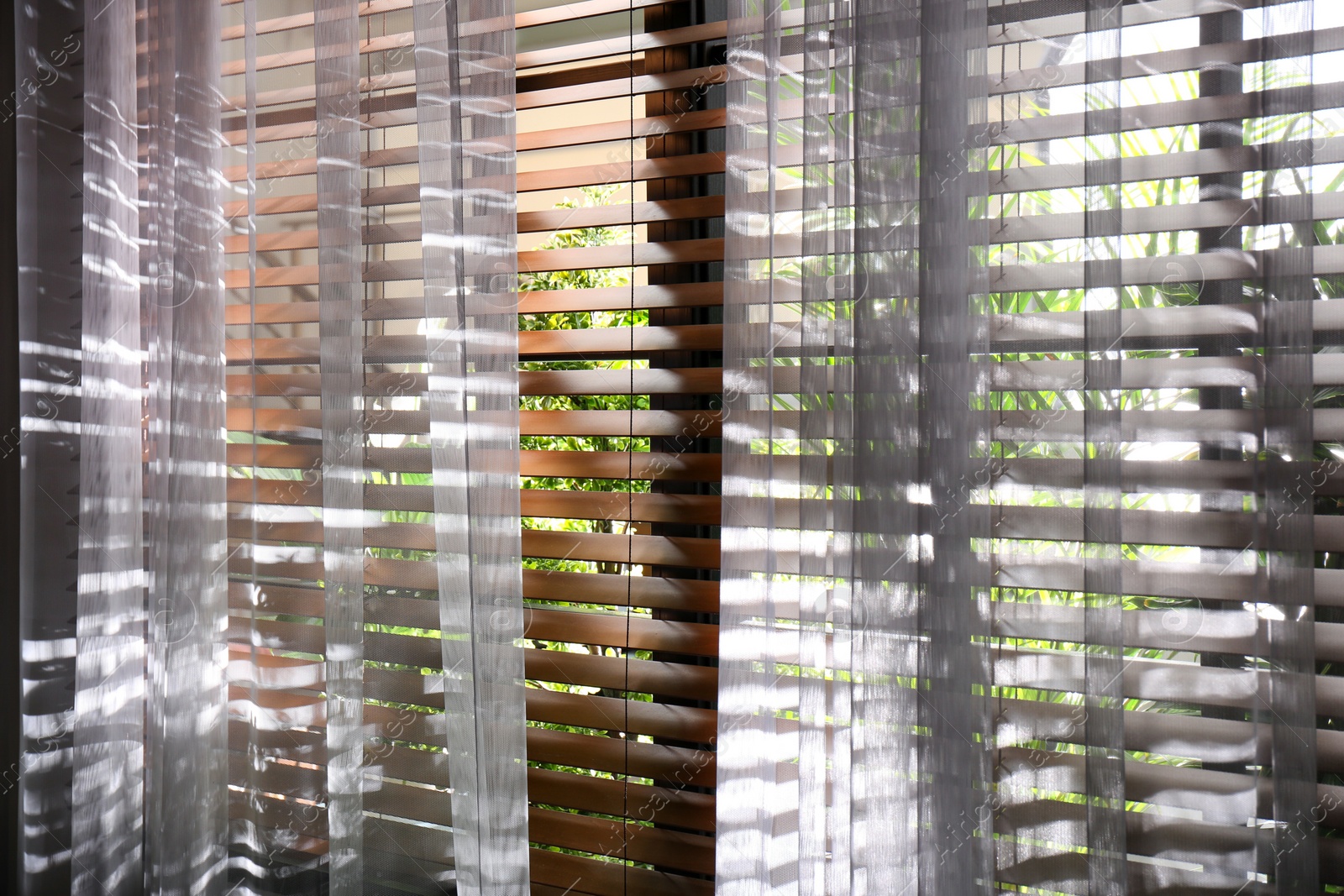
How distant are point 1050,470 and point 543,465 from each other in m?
0.63

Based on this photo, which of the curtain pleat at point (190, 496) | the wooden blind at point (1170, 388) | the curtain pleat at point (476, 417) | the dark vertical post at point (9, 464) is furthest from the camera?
the dark vertical post at point (9, 464)

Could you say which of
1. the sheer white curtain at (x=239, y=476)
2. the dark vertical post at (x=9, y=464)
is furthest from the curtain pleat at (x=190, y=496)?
the dark vertical post at (x=9, y=464)

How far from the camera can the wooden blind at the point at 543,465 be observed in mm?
978

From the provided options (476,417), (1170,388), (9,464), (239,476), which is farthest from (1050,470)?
(9,464)

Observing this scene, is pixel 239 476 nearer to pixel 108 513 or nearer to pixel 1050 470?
pixel 108 513

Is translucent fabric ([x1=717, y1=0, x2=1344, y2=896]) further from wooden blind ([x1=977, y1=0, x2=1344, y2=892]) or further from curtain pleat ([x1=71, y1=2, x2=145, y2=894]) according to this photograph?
curtain pleat ([x1=71, y1=2, x2=145, y2=894])

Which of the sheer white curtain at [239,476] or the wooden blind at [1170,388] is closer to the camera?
the wooden blind at [1170,388]

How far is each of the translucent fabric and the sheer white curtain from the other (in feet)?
1.02

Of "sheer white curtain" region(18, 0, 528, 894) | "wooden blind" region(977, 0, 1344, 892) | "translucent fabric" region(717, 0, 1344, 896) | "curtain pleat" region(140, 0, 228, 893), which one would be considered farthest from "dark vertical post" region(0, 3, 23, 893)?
"wooden blind" region(977, 0, 1344, 892)

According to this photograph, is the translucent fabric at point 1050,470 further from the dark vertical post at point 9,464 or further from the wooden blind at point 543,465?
the dark vertical post at point 9,464

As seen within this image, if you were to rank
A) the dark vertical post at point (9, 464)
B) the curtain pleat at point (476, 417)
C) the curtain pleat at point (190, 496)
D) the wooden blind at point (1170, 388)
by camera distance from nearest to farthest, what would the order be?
the wooden blind at point (1170, 388) < the curtain pleat at point (476, 417) < the curtain pleat at point (190, 496) < the dark vertical post at point (9, 464)

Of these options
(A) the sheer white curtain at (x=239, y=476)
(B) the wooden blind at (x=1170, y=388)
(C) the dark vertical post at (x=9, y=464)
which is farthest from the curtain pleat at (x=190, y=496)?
(B) the wooden blind at (x=1170, y=388)

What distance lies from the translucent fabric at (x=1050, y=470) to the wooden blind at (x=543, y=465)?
200mm

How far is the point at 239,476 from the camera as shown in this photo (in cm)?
107
